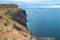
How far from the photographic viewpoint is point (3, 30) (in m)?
27.7

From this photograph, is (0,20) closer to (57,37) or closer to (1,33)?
(1,33)

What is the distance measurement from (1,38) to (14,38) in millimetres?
2223

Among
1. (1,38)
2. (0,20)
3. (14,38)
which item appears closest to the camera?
(1,38)

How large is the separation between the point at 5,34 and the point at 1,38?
2449 mm

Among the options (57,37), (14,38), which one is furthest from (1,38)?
(57,37)

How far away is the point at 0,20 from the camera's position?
34.0m

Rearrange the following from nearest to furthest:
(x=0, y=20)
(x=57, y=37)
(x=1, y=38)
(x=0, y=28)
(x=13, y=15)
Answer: (x=1, y=38) < (x=0, y=28) < (x=0, y=20) < (x=13, y=15) < (x=57, y=37)

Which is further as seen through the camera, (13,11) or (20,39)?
(13,11)

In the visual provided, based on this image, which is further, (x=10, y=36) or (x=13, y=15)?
(x=13, y=15)

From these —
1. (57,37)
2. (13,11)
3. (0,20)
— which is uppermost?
(0,20)

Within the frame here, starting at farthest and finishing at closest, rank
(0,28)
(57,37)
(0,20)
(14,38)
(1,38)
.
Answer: (57,37), (0,20), (0,28), (14,38), (1,38)

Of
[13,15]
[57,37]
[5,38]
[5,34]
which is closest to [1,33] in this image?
[5,34]

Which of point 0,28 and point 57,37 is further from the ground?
point 0,28

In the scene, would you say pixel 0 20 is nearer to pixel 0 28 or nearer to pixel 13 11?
pixel 0 28
